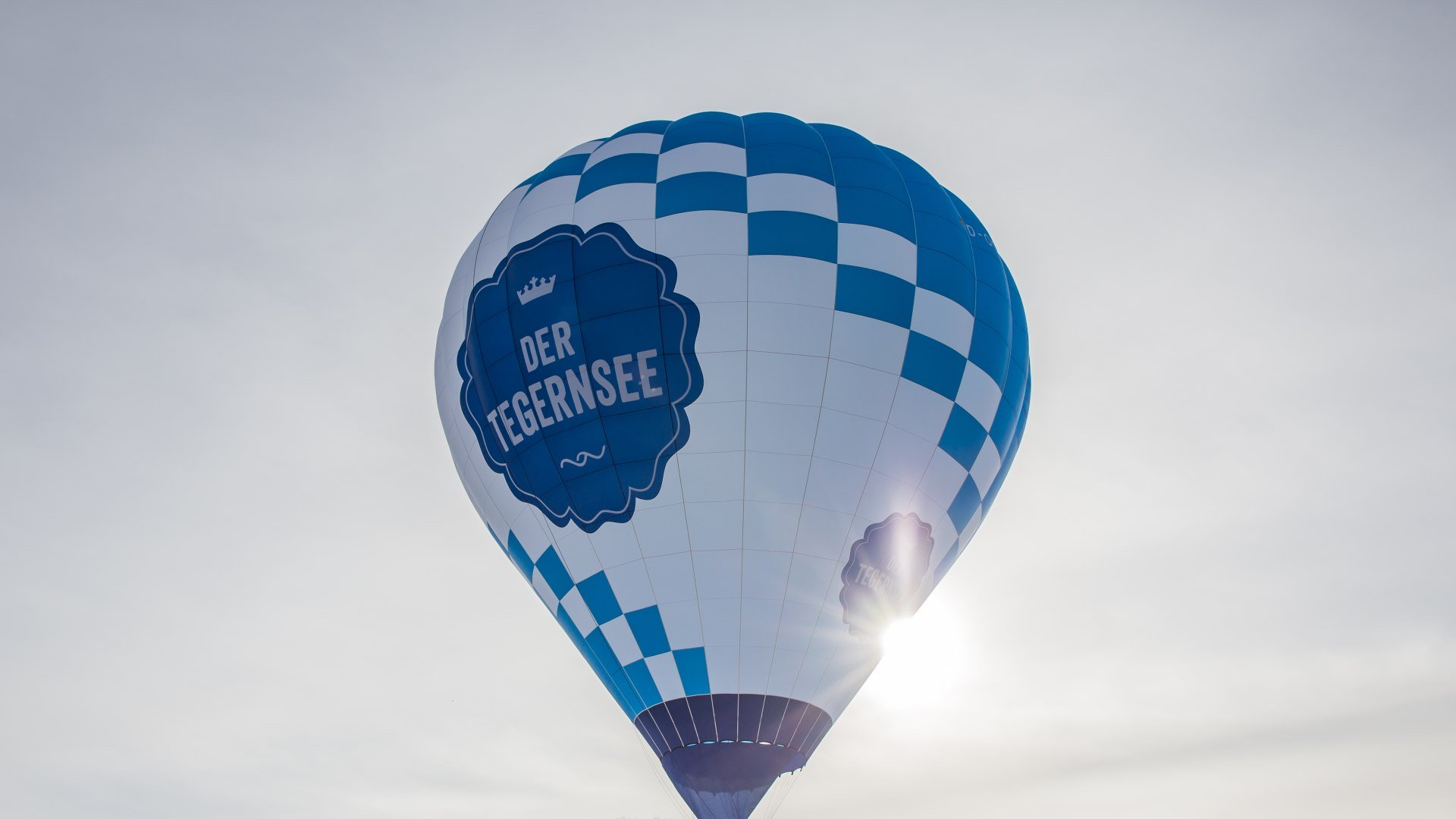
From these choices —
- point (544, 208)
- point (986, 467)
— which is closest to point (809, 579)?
point (986, 467)

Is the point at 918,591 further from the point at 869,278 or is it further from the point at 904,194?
the point at 904,194

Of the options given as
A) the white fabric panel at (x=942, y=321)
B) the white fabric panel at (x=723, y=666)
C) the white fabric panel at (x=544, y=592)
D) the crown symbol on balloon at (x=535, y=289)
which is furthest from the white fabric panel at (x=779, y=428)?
the white fabric panel at (x=544, y=592)

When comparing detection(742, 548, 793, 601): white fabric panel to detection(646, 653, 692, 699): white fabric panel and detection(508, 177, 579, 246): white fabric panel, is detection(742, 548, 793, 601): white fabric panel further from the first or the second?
detection(508, 177, 579, 246): white fabric panel

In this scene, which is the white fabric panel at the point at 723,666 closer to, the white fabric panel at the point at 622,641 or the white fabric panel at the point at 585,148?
the white fabric panel at the point at 622,641

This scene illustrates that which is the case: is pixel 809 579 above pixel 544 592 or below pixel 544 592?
below

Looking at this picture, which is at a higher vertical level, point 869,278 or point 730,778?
point 869,278

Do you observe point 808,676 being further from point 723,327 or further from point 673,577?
point 723,327

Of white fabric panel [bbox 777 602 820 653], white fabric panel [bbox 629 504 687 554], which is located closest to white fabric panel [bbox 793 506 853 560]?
white fabric panel [bbox 777 602 820 653]

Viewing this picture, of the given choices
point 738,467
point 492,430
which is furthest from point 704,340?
point 492,430
